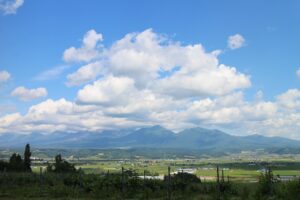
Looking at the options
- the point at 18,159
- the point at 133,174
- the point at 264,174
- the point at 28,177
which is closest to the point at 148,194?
the point at 133,174

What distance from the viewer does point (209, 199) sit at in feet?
82.2

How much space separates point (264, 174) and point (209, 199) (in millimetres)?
3866

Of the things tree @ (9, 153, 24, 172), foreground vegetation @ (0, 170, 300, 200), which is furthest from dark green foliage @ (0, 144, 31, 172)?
foreground vegetation @ (0, 170, 300, 200)

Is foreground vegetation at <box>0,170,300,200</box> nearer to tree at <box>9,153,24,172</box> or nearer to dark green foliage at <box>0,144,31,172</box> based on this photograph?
dark green foliage at <box>0,144,31,172</box>

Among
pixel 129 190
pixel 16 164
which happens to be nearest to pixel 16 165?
pixel 16 164

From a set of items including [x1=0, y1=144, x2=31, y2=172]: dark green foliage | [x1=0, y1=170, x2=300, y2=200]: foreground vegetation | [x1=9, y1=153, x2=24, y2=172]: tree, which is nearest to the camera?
[x1=0, y1=170, x2=300, y2=200]: foreground vegetation

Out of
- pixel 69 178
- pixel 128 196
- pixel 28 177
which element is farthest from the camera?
pixel 28 177

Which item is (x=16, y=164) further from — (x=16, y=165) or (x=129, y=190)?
(x=129, y=190)

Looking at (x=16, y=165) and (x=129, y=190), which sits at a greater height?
(x=16, y=165)

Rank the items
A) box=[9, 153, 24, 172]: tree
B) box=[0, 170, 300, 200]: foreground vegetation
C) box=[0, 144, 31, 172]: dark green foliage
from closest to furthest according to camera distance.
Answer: box=[0, 170, 300, 200]: foreground vegetation, box=[0, 144, 31, 172]: dark green foliage, box=[9, 153, 24, 172]: tree

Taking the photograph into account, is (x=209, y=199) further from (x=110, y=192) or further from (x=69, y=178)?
(x=69, y=178)

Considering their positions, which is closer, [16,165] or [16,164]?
[16,165]

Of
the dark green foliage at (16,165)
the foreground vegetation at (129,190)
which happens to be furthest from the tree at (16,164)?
the foreground vegetation at (129,190)

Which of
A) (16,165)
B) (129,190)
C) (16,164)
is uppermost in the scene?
(16,164)
